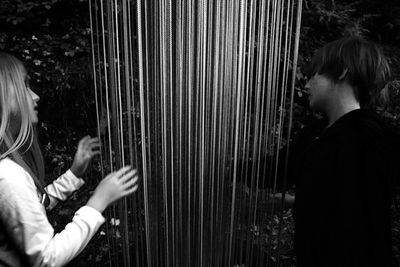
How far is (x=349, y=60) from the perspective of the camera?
4.07 feet

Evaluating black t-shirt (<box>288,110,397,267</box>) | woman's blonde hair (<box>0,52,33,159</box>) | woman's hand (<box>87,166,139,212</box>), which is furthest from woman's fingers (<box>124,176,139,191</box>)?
black t-shirt (<box>288,110,397,267</box>)

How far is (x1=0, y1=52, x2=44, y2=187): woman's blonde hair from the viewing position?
1.08m

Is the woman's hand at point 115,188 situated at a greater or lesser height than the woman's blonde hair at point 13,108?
lesser

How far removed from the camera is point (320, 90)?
127 centimetres

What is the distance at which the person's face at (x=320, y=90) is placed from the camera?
1268 millimetres

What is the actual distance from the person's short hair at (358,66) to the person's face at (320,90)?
0.5 inches

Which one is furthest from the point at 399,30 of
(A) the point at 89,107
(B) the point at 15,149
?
(B) the point at 15,149

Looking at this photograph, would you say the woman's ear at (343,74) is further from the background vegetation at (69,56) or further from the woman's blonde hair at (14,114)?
the background vegetation at (69,56)

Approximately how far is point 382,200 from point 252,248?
1.14 ft

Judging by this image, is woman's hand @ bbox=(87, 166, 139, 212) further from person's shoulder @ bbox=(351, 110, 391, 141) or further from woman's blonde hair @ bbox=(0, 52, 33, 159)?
person's shoulder @ bbox=(351, 110, 391, 141)

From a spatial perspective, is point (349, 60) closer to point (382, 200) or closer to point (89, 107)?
point (382, 200)

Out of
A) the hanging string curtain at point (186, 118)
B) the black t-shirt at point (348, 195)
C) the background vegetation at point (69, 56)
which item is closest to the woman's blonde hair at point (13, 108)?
the hanging string curtain at point (186, 118)

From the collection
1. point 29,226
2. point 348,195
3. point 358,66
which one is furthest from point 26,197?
point 358,66

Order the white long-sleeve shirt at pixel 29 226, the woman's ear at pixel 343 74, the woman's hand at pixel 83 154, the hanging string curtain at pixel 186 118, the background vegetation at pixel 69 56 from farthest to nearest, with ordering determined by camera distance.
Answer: the background vegetation at pixel 69 56
the woman's hand at pixel 83 154
the woman's ear at pixel 343 74
the hanging string curtain at pixel 186 118
the white long-sleeve shirt at pixel 29 226
